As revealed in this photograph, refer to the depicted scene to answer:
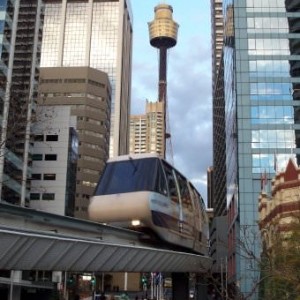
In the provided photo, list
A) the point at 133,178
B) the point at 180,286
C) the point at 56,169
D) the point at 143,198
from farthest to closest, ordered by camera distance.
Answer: the point at 56,169 < the point at 180,286 < the point at 133,178 < the point at 143,198

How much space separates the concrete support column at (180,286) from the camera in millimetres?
36562

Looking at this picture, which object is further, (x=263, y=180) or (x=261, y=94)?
(x=261, y=94)

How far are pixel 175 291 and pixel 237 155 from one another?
5500cm

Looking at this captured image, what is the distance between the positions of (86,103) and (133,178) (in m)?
129

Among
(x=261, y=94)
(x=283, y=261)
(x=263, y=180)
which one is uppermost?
(x=261, y=94)

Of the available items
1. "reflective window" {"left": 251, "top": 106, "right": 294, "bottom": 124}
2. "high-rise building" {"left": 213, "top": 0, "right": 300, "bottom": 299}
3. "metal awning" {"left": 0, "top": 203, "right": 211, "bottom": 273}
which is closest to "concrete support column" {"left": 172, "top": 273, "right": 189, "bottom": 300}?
"metal awning" {"left": 0, "top": 203, "right": 211, "bottom": 273}

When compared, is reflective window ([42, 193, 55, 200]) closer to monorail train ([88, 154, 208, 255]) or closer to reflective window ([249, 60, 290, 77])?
reflective window ([249, 60, 290, 77])

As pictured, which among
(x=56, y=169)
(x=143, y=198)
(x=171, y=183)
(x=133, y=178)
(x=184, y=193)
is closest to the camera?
(x=143, y=198)

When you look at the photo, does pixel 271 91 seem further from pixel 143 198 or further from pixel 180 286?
pixel 143 198

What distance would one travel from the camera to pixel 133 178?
27688mm

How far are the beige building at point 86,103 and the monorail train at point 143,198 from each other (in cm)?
12158

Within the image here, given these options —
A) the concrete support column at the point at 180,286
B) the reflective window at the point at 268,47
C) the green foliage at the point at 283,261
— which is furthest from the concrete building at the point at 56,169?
the green foliage at the point at 283,261

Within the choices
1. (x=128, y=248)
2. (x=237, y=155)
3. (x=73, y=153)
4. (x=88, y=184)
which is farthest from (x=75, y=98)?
(x=128, y=248)

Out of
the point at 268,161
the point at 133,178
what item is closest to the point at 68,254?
the point at 133,178
